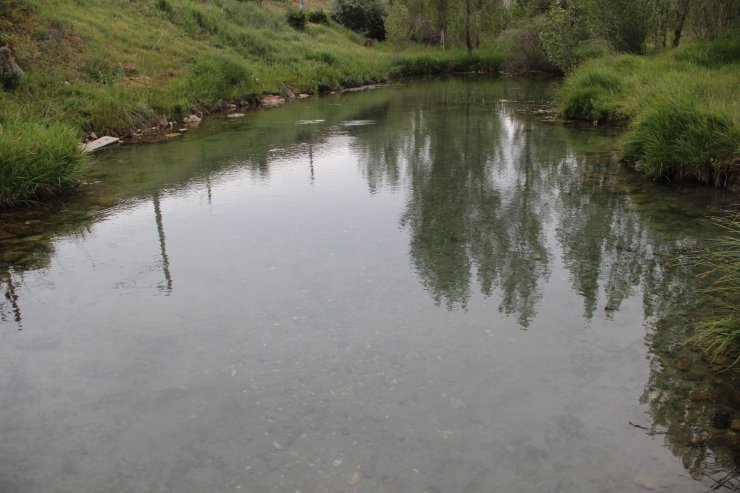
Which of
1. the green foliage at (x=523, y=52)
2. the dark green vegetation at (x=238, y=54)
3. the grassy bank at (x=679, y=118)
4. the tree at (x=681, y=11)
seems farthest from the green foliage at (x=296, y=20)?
the grassy bank at (x=679, y=118)

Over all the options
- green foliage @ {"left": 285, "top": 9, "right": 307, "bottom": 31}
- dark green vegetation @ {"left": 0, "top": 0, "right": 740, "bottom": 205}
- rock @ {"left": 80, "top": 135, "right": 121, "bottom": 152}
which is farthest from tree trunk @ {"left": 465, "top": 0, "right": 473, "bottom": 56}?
rock @ {"left": 80, "top": 135, "right": 121, "bottom": 152}

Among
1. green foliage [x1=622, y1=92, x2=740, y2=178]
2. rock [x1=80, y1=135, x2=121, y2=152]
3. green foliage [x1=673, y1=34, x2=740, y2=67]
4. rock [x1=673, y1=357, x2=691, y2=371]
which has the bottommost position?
rock [x1=673, y1=357, x2=691, y2=371]

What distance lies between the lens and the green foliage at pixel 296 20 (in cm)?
3497

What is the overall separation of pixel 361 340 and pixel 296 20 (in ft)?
110

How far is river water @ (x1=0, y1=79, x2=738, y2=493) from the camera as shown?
3.71m

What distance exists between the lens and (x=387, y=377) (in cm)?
459

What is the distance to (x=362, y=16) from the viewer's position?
42.1 meters

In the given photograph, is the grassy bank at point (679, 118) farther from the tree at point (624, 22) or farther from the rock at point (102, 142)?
the rock at point (102, 142)

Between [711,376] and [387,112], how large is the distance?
16.4 metres

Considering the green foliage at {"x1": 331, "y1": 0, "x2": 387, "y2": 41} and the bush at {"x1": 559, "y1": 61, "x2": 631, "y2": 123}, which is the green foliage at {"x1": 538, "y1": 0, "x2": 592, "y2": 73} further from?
the green foliage at {"x1": 331, "y1": 0, "x2": 387, "y2": 41}

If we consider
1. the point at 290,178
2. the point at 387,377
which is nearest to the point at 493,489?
the point at 387,377

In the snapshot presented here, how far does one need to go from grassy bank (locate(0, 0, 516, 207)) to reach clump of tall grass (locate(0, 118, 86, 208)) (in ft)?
0.06

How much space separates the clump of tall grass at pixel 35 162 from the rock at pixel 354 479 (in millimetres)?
7856

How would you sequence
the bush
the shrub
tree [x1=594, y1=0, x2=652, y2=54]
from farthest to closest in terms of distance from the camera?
the shrub, tree [x1=594, y1=0, x2=652, y2=54], the bush
